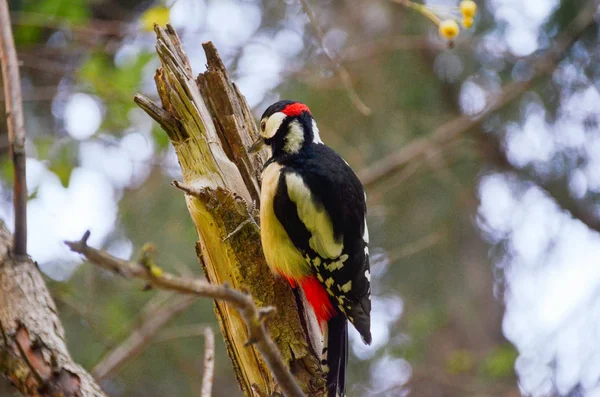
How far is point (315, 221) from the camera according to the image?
8.84ft

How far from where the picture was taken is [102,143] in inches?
163

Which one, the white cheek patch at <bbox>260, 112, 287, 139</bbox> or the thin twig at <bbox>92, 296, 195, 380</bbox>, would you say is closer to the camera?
the white cheek patch at <bbox>260, 112, 287, 139</bbox>

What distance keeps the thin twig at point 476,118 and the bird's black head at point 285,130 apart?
158 centimetres

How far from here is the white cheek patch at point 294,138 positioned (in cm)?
294

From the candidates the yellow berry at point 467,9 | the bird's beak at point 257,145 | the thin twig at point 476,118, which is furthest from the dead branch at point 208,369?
the thin twig at point 476,118

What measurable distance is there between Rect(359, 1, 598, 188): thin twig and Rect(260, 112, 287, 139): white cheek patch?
64.5 inches

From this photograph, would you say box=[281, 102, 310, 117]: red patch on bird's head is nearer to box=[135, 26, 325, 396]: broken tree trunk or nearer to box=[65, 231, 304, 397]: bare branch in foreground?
box=[135, 26, 325, 396]: broken tree trunk

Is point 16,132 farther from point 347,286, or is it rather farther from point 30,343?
point 347,286

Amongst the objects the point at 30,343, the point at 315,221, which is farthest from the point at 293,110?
the point at 30,343

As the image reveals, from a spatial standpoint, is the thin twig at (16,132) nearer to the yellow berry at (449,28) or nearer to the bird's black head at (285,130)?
the bird's black head at (285,130)

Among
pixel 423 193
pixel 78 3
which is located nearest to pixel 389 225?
pixel 423 193

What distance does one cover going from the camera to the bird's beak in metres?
2.87

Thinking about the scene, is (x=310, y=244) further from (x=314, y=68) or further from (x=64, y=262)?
(x=64, y=262)

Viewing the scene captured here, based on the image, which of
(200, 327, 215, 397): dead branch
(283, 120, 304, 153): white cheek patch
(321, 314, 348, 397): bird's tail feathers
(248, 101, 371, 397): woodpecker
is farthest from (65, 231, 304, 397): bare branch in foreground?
(283, 120, 304, 153): white cheek patch
